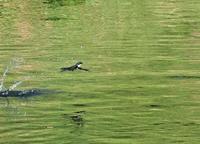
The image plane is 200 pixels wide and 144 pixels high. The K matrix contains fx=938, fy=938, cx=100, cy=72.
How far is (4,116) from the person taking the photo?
57.4ft

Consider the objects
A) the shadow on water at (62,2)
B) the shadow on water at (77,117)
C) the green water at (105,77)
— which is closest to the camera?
the green water at (105,77)

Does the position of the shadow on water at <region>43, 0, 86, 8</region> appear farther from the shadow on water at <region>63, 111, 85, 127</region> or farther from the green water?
the shadow on water at <region>63, 111, 85, 127</region>

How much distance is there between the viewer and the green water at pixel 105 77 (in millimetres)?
15953

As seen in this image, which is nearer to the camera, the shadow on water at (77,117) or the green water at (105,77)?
the green water at (105,77)

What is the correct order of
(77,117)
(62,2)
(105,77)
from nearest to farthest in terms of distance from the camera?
(77,117)
(105,77)
(62,2)

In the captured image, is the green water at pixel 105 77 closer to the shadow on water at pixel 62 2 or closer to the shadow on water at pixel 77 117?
the shadow on water at pixel 77 117

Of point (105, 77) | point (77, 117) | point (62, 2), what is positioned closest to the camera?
point (77, 117)

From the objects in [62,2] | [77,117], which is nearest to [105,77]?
[77,117]

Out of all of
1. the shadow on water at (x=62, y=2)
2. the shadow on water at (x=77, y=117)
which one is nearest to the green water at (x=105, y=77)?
the shadow on water at (x=77, y=117)

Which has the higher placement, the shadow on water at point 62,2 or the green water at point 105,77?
the green water at point 105,77

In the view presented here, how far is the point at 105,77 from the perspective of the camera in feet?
73.3

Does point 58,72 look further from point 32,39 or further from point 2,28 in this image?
point 2,28

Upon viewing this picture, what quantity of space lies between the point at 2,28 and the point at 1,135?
63.5ft

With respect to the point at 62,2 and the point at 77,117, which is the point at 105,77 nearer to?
the point at 77,117
